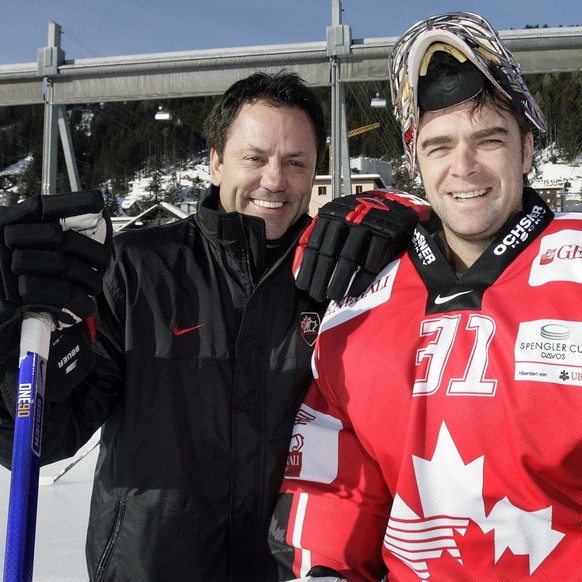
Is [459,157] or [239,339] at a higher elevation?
[459,157]

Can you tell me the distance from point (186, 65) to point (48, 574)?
7.18 metres

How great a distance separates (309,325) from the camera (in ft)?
5.47

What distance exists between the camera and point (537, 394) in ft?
3.89

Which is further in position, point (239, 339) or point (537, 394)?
point (239, 339)

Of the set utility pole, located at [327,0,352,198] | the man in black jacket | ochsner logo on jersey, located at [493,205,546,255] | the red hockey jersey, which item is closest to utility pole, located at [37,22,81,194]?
utility pole, located at [327,0,352,198]

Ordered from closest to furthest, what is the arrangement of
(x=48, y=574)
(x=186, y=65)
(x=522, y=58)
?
1. (x=48, y=574)
2. (x=522, y=58)
3. (x=186, y=65)

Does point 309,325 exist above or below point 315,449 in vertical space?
above

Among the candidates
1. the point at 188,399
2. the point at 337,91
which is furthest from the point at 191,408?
the point at 337,91

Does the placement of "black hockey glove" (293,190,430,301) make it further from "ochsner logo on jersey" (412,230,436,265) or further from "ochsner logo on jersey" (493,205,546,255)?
"ochsner logo on jersey" (493,205,546,255)

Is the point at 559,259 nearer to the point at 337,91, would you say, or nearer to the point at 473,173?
the point at 473,173

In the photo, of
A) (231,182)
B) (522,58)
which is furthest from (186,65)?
(231,182)

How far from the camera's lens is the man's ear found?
6.26ft

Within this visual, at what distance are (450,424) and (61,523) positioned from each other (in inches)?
89.9

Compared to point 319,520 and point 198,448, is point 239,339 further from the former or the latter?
point 319,520
